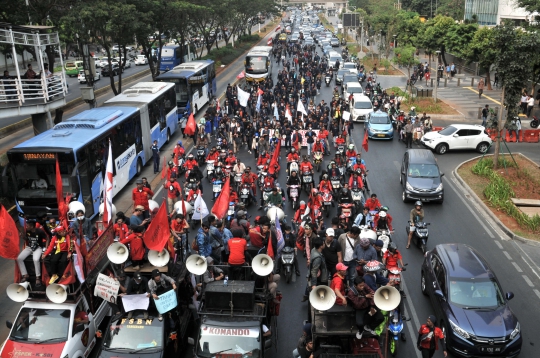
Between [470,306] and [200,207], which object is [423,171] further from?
[470,306]

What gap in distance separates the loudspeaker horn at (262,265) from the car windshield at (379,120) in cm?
2024

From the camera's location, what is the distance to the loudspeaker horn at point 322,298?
28.6 feet

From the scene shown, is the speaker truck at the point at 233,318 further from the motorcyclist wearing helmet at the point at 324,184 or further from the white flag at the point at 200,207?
the motorcyclist wearing helmet at the point at 324,184

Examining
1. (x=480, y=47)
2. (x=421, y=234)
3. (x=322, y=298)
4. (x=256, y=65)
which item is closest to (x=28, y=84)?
(x=421, y=234)

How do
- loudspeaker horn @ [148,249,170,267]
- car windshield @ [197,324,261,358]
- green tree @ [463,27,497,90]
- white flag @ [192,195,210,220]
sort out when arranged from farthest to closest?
green tree @ [463,27,497,90]
white flag @ [192,195,210,220]
loudspeaker horn @ [148,249,170,267]
car windshield @ [197,324,261,358]

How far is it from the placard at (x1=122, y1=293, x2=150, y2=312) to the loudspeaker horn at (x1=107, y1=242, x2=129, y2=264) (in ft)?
2.42

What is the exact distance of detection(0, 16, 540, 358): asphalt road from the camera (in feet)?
39.1

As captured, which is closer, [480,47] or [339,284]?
[339,284]

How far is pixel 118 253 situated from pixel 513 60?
59.2 feet

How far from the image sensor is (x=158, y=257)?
35.3 ft

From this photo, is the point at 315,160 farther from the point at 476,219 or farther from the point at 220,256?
the point at 220,256

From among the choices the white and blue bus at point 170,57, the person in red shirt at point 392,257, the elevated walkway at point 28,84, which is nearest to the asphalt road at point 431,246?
the person in red shirt at point 392,257

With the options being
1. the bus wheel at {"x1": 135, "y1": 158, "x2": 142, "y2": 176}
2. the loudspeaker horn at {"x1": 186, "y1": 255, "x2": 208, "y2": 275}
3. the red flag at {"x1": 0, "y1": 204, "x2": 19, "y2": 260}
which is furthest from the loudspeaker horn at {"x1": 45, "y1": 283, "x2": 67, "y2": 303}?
the bus wheel at {"x1": 135, "y1": 158, "x2": 142, "y2": 176}

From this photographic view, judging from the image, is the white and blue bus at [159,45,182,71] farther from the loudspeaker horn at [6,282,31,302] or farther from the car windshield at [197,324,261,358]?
the car windshield at [197,324,261,358]
